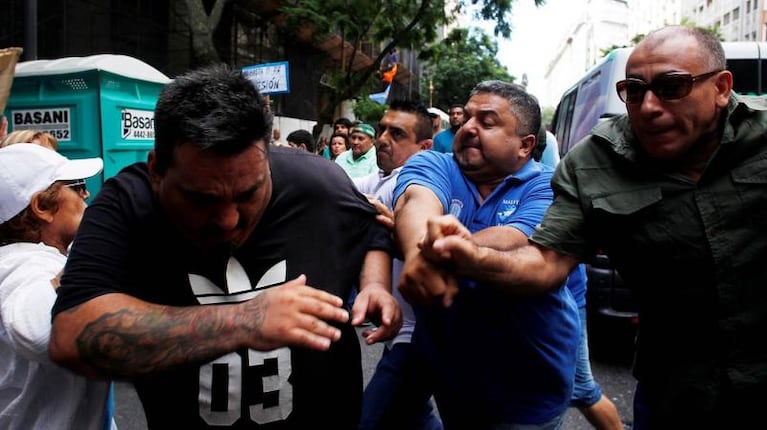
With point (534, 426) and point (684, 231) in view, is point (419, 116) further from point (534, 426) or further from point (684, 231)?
point (684, 231)

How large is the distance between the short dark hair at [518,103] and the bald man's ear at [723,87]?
761 mm

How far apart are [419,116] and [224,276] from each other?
8.85 feet

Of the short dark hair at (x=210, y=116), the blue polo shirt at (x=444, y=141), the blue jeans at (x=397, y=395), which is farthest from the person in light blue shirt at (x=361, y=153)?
the short dark hair at (x=210, y=116)

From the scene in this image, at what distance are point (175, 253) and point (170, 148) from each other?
0.90 feet

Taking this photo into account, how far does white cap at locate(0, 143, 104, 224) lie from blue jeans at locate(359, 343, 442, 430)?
1379 mm

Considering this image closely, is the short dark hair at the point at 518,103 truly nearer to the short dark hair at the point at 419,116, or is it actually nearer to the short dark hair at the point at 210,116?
the short dark hair at the point at 210,116

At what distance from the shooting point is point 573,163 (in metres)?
1.94

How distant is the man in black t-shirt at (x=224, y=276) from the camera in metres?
1.33

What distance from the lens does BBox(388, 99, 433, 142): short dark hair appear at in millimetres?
4047

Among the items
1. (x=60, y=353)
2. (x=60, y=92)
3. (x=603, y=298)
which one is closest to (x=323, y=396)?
(x=60, y=353)

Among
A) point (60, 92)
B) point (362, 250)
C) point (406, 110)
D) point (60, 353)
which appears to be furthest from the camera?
point (60, 92)

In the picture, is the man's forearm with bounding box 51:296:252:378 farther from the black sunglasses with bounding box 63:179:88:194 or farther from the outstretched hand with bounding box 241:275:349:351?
the black sunglasses with bounding box 63:179:88:194

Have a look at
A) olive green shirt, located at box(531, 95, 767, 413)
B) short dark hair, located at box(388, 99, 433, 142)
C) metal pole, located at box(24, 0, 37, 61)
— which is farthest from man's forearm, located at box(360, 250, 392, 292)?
metal pole, located at box(24, 0, 37, 61)

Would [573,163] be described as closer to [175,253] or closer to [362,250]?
[362,250]
